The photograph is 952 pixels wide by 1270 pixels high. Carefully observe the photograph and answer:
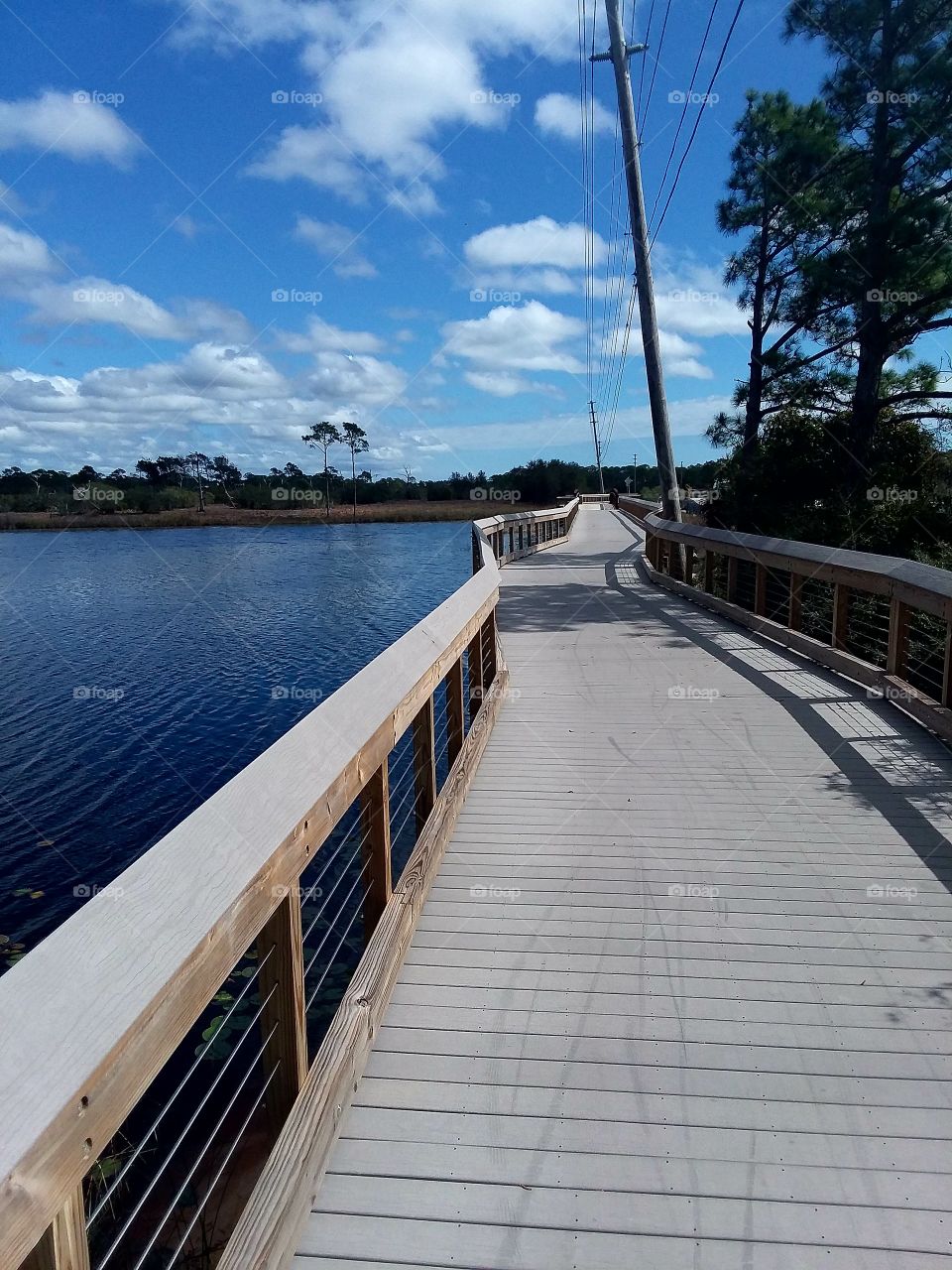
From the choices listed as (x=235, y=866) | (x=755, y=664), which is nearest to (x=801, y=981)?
(x=235, y=866)

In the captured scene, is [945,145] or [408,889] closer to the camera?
[408,889]

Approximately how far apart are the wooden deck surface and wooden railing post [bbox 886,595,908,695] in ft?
3.84

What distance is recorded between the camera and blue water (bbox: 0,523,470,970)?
308 inches

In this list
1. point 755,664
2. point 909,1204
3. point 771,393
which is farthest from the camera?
point 771,393

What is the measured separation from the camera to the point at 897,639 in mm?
6332

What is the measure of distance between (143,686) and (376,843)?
1128cm

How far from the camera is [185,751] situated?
10172mm

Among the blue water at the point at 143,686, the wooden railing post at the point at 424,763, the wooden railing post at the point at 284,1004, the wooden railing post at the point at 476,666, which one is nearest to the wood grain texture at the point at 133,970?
the wooden railing post at the point at 284,1004

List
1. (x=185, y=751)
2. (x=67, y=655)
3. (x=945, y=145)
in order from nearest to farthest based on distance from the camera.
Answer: (x=185, y=751) < (x=945, y=145) < (x=67, y=655)

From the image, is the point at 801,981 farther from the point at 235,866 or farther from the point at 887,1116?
the point at 235,866

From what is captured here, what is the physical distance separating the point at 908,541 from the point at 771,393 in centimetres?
524

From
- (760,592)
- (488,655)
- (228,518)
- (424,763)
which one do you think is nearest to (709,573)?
(760,592)

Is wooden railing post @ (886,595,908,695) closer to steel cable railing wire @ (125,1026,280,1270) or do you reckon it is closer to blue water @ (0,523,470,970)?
steel cable railing wire @ (125,1026,280,1270)

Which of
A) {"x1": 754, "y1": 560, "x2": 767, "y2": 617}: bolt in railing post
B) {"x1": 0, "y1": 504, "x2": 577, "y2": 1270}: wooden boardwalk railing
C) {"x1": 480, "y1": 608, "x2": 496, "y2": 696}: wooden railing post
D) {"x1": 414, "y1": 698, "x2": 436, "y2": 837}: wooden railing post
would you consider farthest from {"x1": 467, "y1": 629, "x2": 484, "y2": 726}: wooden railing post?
{"x1": 754, "y1": 560, "x2": 767, "y2": 617}: bolt in railing post
